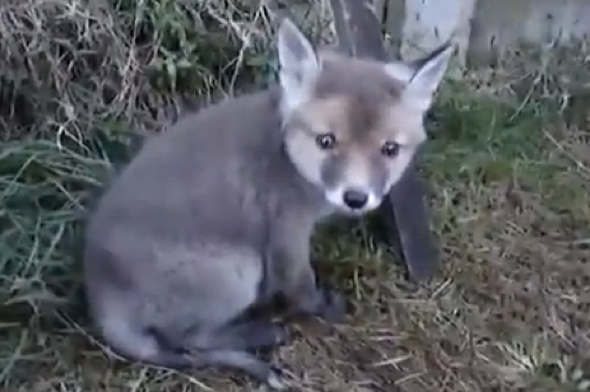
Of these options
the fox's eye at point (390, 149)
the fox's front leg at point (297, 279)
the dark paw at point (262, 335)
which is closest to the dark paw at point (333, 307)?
the fox's front leg at point (297, 279)

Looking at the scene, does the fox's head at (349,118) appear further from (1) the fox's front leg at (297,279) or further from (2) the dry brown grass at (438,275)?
(2) the dry brown grass at (438,275)

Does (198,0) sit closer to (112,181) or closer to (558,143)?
(112,181)

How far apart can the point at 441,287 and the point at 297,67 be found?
3.12 feet

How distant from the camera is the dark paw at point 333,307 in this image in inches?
134

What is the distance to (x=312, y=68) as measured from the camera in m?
3.08

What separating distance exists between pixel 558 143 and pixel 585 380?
4.39ft

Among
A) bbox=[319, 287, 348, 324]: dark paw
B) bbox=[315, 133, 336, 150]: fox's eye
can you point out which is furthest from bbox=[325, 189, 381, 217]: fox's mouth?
bbox=[319, 287, 348, 324]: dark paw

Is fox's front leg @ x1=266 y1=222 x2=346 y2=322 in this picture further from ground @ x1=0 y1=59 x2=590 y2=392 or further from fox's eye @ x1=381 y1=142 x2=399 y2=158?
fox's eye @ x1=381 y1=142 x2=399 y2=158

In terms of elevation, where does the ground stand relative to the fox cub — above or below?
below

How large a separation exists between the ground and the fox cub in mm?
147

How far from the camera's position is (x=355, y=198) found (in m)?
3.00

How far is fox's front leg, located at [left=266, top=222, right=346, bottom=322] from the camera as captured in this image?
3.21 m

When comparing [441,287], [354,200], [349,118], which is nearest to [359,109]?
[349,118]

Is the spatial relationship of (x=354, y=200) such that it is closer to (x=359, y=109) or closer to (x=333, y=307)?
(x=359, y=109)
